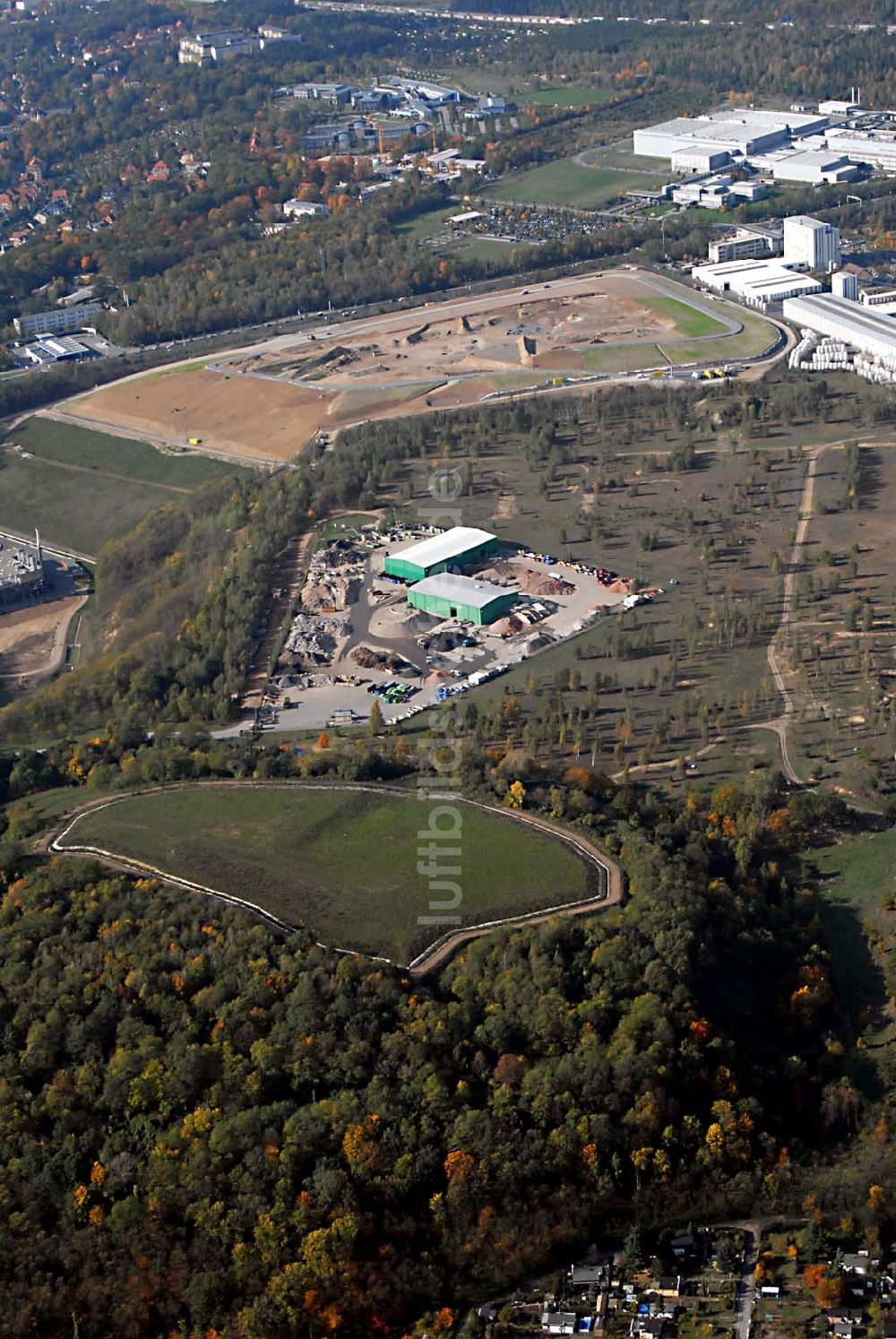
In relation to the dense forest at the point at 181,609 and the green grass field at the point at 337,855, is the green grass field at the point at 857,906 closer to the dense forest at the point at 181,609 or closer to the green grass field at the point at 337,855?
the green grass field at the point at 337,855

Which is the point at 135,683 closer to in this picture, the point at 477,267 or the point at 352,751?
the point at 352,751

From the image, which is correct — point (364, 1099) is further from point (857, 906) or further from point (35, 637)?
point (35, 637)

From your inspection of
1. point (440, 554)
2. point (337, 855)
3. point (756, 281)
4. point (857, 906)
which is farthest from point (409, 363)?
point (857, 906)

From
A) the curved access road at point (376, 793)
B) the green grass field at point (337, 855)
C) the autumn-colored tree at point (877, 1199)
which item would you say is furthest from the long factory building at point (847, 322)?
the autumn-colored tree at point (877, 1199)

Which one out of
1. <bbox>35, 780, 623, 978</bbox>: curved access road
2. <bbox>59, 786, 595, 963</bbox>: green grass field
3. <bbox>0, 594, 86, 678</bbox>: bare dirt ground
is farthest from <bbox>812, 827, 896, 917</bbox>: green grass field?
<bbox>0, 594, 86, 678</bbox>: bare dirt ground

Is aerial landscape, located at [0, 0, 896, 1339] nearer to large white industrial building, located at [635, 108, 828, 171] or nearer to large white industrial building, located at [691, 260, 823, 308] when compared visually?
large white industrial building, located at [691, 260, 823, 308]

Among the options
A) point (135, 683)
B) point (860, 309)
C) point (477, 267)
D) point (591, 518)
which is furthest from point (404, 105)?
point (135, 683)
